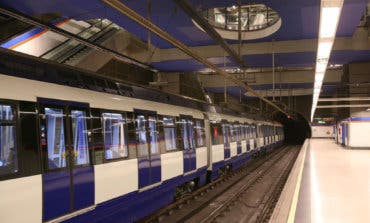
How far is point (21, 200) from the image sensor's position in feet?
15.4

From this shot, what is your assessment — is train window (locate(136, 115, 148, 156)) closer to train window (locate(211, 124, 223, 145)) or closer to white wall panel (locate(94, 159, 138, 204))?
white wall panel (locate(94, 159, 138, 204))

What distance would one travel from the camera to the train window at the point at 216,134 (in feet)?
45.4

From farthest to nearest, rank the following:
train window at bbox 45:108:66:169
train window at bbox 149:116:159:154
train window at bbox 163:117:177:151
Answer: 1. train window at bbox 163:117:177:151
2. train window at bbox 149:116:159:154
3. train window at bbox 45:108:66:169

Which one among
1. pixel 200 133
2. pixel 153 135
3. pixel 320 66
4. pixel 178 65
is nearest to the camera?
pixel 153 135

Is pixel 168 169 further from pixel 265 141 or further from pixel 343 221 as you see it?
pixel 265 141

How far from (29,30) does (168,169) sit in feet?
27.4

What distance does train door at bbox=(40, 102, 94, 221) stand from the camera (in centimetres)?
527

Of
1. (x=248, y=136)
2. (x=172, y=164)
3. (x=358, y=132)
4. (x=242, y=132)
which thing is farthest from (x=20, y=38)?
(x=358, y=132)

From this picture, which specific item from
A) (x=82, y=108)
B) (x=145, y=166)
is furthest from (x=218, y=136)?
(x=82, y=108)

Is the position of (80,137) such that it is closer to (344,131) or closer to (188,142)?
(188,142)

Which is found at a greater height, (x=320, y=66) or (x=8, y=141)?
(x=320, y=66)

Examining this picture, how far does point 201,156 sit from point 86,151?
6.41 m

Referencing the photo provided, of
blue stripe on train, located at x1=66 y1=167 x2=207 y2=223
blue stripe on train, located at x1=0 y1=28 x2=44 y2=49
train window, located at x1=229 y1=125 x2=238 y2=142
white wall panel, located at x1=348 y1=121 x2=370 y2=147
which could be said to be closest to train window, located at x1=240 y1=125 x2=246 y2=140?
train window, located at x1=229 y1=125 x2=238 y2=142

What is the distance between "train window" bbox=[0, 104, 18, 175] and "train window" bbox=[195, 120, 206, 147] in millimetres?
7500
